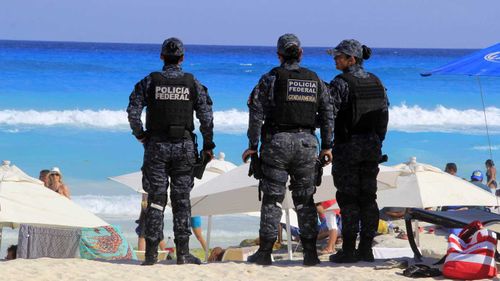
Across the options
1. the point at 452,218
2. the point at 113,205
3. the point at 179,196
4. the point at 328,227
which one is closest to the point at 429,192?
the point at 328,227

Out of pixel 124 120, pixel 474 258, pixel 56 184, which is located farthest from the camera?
pixel 124 120

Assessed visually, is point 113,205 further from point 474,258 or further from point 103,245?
point 474,258

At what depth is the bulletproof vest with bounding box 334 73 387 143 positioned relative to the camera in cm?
999

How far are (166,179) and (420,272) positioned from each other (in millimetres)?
2331

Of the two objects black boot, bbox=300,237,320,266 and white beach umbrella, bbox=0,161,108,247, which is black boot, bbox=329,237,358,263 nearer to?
black boot, bbox=300,237,320,266

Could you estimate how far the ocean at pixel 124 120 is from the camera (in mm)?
25969

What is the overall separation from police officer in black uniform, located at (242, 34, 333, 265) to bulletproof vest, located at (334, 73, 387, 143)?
258mm

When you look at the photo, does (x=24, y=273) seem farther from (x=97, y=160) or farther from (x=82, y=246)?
(x=97, y=160)

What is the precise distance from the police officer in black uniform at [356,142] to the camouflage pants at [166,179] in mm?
1359

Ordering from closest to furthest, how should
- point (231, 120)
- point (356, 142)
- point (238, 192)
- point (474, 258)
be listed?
point (474, 258)
point (356, 142)
point (238, 192)
point (231, 120)

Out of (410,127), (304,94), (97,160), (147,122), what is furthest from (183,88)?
(410,127)

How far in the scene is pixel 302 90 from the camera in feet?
31.9

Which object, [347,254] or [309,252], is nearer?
[309,252]

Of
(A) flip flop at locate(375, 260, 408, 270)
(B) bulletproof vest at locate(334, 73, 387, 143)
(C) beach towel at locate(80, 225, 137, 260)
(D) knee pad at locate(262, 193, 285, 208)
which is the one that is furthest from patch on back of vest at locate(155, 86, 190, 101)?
(C) beach towel at locate(80, 225, 137, 260)
